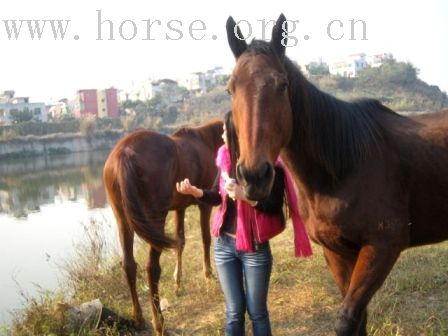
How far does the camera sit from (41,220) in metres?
13.6

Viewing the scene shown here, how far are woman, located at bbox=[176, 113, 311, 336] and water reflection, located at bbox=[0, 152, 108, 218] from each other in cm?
1242

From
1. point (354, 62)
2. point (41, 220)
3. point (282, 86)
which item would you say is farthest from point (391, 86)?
point (354, 62)

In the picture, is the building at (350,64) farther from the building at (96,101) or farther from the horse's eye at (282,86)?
the horse's eye at (282,86)

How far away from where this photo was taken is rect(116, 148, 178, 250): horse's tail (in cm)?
399

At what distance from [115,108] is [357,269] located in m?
78.0

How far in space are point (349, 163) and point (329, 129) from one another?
23 cm

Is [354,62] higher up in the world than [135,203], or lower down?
higher up

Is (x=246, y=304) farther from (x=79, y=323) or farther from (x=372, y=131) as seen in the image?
(x=79, y=323)

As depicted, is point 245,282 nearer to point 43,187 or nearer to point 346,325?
point 346,325

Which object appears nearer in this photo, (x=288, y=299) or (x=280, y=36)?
(x=280, y=36)

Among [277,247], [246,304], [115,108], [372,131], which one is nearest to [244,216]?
[246,304]

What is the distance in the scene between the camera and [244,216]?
2734 mm

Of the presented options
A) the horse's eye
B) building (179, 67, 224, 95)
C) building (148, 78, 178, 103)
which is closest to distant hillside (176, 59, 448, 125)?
the horse's eye

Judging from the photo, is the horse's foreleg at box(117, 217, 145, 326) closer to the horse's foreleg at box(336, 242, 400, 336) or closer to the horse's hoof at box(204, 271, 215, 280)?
the horse's hoof at box(204, 271, 215, 280)
